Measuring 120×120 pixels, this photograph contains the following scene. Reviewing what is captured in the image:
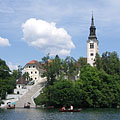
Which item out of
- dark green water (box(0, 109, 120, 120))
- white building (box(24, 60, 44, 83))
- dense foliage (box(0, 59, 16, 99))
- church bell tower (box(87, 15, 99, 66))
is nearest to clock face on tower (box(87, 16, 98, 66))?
church bell tower (box(87, 15, 99, 66))

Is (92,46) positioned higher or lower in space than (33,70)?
higher

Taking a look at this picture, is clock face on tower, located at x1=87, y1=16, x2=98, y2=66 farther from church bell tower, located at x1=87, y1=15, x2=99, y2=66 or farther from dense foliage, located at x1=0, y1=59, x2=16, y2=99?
dense foliage, located at x1=0, y1=59, x2=16, y2=99

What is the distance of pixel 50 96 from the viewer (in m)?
64.5

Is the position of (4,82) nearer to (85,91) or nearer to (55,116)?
(85,91)

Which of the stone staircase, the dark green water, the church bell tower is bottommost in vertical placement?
the dark green water

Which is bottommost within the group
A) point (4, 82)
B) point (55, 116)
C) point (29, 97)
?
point (55, 116)

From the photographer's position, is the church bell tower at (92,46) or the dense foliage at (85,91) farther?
the church bell tower at (92,46)

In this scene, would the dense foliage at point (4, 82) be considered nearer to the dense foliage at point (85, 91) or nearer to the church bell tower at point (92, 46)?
the dense foliage at point (85, 91)

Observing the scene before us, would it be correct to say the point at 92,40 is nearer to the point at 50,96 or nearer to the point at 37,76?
the point at 37,76

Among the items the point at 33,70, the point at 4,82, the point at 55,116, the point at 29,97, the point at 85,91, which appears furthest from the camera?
the point at 33,70

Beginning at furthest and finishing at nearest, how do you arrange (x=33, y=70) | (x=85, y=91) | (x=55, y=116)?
(x=33, y=70), (x=85, y=91), (x=55, y=116)

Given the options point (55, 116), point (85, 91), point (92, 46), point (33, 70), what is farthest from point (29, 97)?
point (92, 46)

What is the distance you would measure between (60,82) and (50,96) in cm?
407

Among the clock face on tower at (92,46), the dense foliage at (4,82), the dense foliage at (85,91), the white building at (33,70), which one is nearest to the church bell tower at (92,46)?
the clock face on tower at (92,46)
